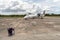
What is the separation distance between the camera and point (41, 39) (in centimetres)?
1961

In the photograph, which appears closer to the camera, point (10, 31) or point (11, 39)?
point (11, 39)

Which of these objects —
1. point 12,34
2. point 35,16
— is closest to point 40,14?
point 35,16

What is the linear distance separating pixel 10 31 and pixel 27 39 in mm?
3935

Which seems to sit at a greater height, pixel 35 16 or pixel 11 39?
pixel 11 39

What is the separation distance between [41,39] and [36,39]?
0.54m

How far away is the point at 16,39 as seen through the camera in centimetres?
2023

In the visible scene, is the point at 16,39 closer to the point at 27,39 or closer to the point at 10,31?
the point at 27,39

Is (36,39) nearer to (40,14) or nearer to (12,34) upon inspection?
(12,34)

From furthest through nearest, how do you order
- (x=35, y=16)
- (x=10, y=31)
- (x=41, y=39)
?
(x=35, y=16), (x=10, y=31), (x=41, y=39)

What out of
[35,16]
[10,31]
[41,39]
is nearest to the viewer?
[41,39]

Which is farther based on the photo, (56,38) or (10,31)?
(10,31)

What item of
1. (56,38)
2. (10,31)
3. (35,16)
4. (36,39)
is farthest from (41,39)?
(35,16)

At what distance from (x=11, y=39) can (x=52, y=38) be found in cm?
457

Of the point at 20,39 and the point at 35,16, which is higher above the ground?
the point at 20,39
